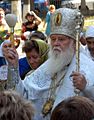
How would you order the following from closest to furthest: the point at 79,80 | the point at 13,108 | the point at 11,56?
the point at 13,108 < the point at 79,80 < the point at 11,56

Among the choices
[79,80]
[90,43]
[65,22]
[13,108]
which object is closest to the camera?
[13,108]

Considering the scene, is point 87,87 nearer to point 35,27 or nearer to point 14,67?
point 14,67

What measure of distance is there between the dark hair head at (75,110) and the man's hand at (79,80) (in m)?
0.82

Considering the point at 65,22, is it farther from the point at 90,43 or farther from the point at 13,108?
the point at 13,108

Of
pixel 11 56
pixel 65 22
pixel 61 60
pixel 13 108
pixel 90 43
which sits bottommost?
pixel 90 43

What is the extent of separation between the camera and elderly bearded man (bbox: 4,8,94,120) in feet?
13.2

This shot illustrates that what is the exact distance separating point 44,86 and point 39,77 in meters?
0.12

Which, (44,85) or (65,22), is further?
(65,22)

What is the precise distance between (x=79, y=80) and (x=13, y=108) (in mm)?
1075

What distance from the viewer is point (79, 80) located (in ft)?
12.0

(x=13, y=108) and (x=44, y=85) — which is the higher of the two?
(x=13, y=108)

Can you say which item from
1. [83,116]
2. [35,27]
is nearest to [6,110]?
[83,116]

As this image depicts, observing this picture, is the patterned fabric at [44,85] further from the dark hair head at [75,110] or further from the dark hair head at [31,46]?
the dark hair head at [75,110]

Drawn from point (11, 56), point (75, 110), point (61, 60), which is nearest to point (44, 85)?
point (61, 60)
